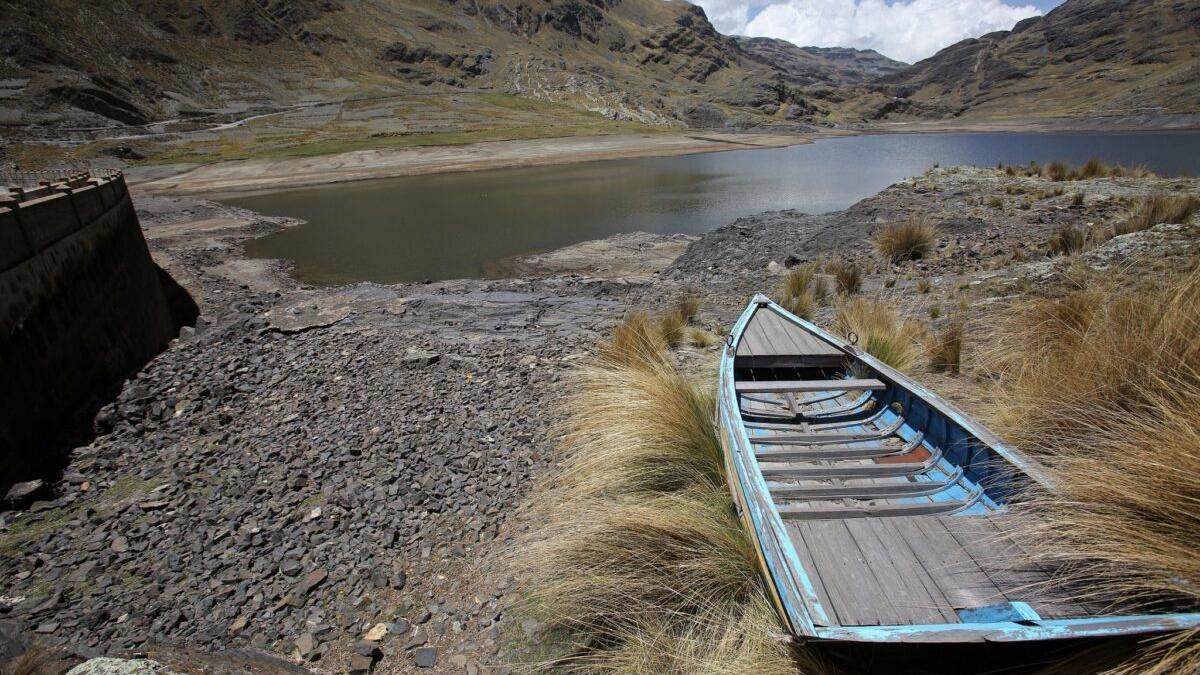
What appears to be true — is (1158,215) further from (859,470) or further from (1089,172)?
(1089,172)

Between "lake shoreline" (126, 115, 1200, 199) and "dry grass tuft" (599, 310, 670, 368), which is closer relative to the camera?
"dry grass tuft" (599, 310, 670, 368)

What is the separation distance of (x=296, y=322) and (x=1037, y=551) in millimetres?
10612

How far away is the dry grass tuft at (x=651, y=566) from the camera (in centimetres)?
298

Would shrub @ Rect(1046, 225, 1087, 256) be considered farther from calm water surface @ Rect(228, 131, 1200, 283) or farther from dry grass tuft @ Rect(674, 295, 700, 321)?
calm water surface @ Rect(228, 131, 1200, 283)

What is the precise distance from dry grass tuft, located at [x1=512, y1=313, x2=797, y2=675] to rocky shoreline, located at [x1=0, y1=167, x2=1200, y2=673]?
40cm

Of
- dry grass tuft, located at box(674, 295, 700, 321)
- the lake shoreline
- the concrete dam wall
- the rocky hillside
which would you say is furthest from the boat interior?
the rocky hillside

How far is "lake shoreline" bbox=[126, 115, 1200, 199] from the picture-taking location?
4020 centimetres

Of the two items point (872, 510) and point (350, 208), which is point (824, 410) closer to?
point (872, 510)

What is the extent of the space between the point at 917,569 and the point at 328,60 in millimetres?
123910

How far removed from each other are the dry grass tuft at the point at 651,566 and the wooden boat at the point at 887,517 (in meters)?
0.29

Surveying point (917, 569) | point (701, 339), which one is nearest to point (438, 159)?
point (701, 339)


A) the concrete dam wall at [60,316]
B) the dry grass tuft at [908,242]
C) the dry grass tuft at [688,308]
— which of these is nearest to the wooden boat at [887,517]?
the dry grass tuft at [688,308]

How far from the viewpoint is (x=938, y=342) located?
6.26 meters

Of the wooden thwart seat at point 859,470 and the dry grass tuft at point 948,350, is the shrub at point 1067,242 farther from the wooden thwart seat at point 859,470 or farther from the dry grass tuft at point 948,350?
the wooden thwart seat at point 859,470
